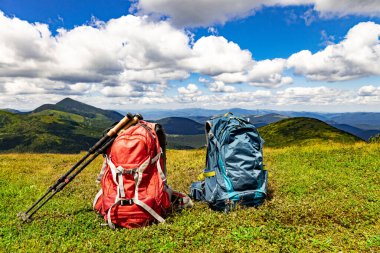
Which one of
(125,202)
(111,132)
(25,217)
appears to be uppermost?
(111,132)

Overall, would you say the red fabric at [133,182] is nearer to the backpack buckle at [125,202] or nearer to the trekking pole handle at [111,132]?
the backpack buckle at [125,202]

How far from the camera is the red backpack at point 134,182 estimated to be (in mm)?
→ 7832

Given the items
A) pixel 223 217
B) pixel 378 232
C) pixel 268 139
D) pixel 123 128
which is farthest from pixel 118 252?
pixel 268 139

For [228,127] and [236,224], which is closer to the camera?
[236,224]

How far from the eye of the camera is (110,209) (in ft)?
25.7

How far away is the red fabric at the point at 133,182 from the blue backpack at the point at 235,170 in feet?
5.94

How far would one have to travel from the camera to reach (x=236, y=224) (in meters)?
7.46

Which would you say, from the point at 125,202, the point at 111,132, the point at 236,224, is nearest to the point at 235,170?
the point at 236,224

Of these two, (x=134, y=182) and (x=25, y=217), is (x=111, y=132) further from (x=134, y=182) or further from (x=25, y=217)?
(x=25, y=217)

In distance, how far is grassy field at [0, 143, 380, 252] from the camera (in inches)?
256

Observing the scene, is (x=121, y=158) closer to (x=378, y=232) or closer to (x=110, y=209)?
(x=110, y=209)

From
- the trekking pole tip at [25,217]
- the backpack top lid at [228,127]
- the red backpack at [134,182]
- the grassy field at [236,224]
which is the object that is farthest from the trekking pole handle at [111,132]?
the backpack top lid at [228,127]

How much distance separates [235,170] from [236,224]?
2.09 metres

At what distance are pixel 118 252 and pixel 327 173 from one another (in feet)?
36.5
